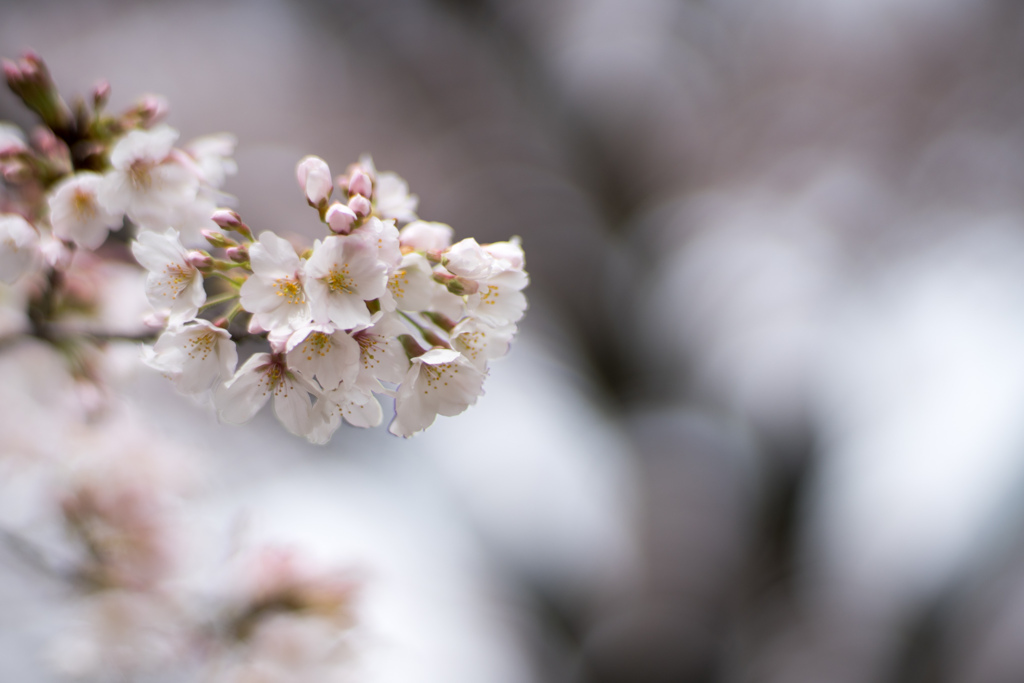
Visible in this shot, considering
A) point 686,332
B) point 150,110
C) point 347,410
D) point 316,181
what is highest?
point 686,332

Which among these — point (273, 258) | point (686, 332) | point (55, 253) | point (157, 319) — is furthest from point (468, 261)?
point (686, 332)

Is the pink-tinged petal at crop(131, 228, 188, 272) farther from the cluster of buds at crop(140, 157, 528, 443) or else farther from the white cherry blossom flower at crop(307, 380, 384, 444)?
the white cherry blossom flower at crop(307, 380, 384, 444)

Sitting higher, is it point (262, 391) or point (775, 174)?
point (775, 174)

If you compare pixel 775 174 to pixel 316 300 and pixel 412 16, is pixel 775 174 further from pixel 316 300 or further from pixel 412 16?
pixel 316 300

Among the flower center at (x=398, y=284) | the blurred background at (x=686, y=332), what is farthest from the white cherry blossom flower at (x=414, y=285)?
the blurred background at (x=686, y=332)

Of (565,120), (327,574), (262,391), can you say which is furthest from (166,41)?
(262,391)

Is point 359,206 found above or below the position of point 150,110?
below

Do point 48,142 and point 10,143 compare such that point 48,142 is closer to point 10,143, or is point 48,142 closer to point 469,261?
point 10,143

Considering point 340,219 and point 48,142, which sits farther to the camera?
point 48,142
